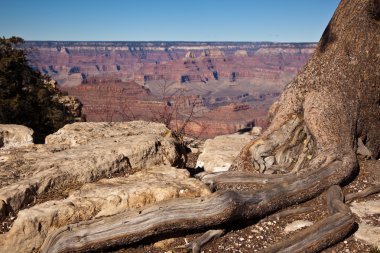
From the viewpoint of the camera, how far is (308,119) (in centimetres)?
596

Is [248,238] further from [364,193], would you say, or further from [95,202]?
[364,193]

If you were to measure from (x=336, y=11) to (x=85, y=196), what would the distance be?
5447 mm

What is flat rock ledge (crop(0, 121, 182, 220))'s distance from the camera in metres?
4.53

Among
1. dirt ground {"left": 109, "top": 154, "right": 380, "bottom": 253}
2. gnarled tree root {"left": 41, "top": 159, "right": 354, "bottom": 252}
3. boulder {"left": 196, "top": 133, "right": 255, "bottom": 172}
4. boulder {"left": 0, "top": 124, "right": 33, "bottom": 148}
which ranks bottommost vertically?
boulder {"left": 196, "top": 133, "right": 255, "bottom": 172}

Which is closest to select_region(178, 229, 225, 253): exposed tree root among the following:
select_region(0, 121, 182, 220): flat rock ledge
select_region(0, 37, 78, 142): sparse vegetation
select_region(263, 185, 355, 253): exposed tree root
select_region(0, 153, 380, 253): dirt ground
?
select_region(0, 153, 380, 253): dirt ground

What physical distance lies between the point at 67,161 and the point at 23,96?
11.0 metres

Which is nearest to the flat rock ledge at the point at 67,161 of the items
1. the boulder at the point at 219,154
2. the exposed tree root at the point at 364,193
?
the boulder at the point at 219,154

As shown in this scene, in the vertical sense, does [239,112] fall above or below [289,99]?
below

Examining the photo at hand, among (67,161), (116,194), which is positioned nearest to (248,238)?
(116,194)

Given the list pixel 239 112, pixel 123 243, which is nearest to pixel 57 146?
pixel 123 243

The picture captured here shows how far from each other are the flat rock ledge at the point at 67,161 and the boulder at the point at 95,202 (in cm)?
40

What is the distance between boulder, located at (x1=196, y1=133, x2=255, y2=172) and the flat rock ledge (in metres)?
1.23

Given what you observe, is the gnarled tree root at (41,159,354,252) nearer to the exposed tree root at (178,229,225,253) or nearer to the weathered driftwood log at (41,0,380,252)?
the weathered driftwood log at (41,0,380,252)

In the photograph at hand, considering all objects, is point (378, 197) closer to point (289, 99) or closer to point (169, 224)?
point (289, 99)
